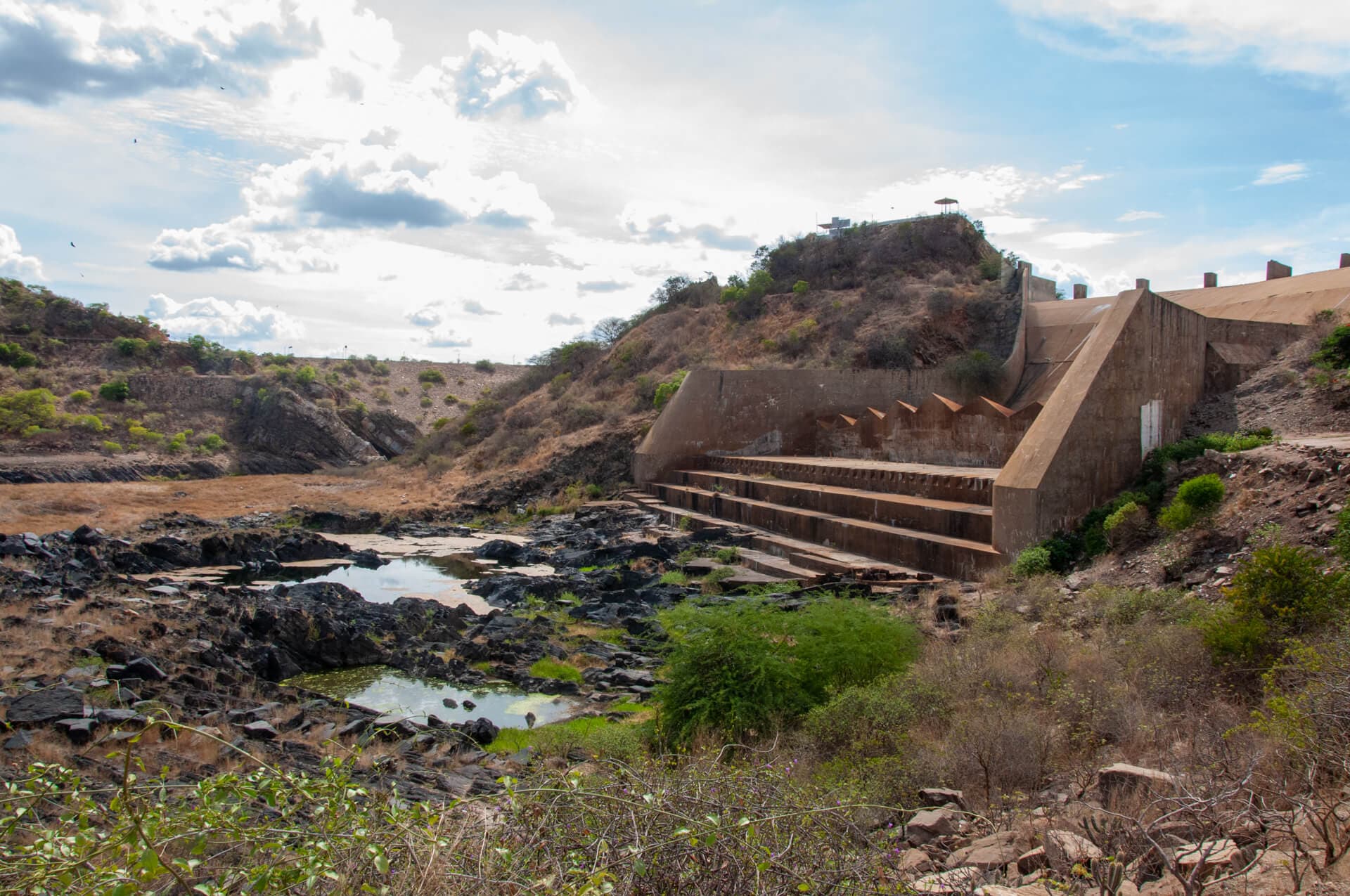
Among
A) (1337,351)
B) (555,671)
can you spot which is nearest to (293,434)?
(555,671)

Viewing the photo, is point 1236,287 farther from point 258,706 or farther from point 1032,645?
point 258,706

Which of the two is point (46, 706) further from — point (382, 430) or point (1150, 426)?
point (382, 430)

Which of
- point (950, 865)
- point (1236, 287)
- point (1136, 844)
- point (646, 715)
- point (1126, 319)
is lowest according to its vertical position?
point (646, 715)

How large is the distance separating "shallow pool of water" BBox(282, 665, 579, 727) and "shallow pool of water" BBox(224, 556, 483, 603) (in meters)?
3.74

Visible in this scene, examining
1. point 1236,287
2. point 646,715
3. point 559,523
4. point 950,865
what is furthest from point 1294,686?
point 1236,287

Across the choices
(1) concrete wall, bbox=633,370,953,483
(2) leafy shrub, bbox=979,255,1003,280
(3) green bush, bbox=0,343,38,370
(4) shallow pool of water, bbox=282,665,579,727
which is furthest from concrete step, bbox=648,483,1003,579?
(3) green bush, bbox=0,343,38,370

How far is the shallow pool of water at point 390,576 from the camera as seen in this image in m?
14.3

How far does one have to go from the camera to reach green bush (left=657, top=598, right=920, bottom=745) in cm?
658

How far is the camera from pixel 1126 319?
11055 millimetres

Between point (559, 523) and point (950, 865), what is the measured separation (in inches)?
660

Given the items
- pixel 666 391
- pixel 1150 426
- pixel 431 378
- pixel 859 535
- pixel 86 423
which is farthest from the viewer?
pixel 431 378

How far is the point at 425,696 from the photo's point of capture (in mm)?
9125

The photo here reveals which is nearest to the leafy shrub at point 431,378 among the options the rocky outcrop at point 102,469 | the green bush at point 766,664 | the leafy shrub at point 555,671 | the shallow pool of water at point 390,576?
the rocky outcrop at point 102,469

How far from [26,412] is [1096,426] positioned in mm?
32710
